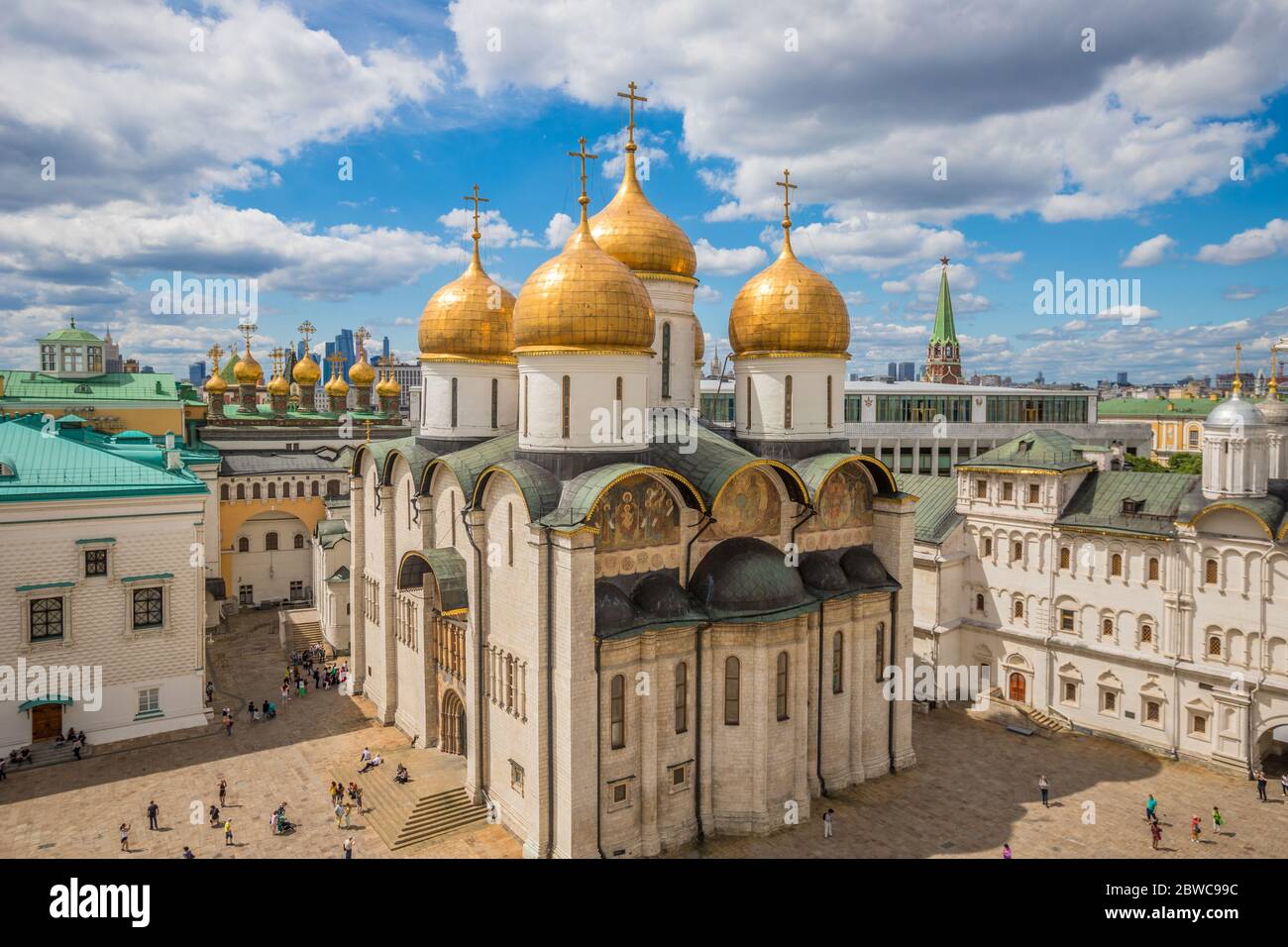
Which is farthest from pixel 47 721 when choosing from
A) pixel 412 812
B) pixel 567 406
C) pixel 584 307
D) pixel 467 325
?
pixel 584 307

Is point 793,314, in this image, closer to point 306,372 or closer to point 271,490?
point 271,490

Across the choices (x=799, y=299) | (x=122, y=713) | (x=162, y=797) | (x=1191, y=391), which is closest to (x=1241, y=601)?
(x=799, y=299)

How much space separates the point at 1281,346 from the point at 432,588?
2872 centimetres

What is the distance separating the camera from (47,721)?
24047 mm

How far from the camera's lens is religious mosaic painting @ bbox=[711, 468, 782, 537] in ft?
66.7

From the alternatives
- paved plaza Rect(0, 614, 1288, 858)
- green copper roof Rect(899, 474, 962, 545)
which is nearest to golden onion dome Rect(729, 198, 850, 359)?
green copper roof Rect(899, 474, 962, 545)

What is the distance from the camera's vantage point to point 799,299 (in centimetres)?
2348

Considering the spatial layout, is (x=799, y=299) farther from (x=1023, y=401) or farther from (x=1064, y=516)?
(x=1023, y=401)

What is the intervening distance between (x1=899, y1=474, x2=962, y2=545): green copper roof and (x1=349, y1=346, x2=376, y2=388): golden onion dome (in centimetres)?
3828

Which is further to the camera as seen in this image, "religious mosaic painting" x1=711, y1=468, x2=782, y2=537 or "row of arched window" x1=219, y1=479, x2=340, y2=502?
"row of arched window" x1=219, y1=479, x2=340, y2=502

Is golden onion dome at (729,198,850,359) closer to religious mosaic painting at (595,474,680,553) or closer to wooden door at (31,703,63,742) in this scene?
religious mosaic painting at (595,474,680,553)

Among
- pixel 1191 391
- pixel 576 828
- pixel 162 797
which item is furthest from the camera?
pixel 1191 391

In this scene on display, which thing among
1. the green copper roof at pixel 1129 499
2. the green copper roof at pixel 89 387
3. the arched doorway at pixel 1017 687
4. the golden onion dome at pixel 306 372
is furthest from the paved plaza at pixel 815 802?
the golden onion dome at pixel 306 372

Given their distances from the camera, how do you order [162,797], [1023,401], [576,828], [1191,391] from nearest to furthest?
[576,828] → [162,797] → [1023,401] → [1191,391]
